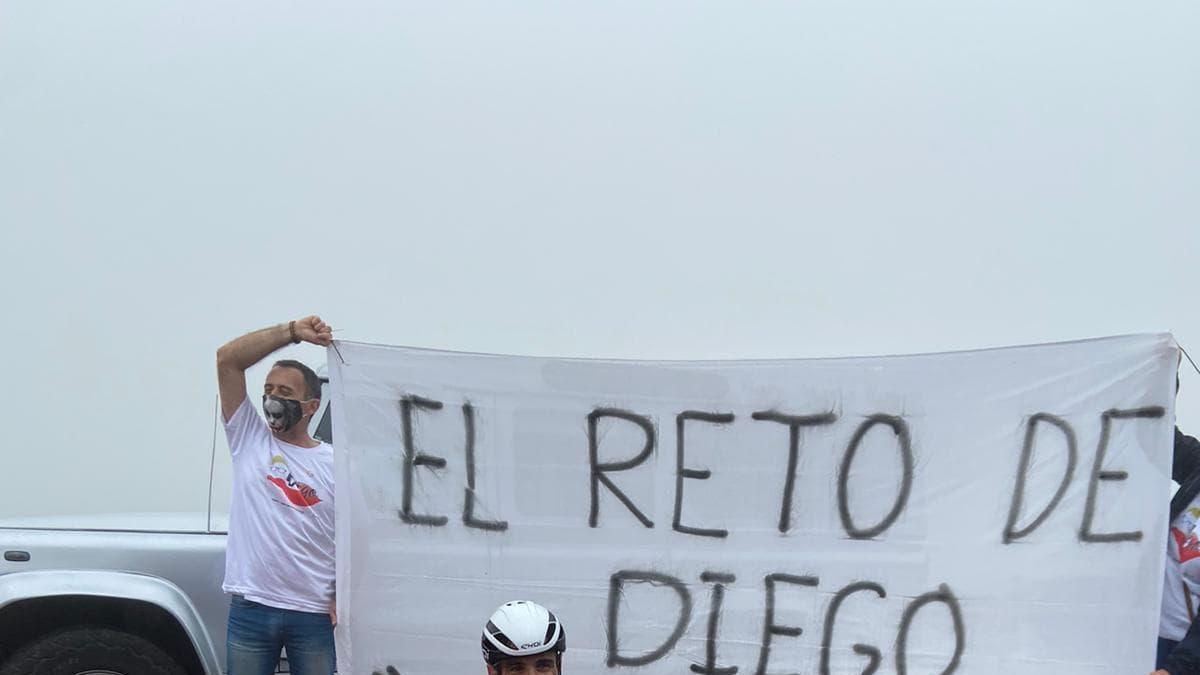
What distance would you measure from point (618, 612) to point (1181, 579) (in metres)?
1.62

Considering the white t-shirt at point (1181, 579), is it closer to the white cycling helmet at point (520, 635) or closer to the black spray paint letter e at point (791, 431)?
the black spray paint letter e at point (791, 431)

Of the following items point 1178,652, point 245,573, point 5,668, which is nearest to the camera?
point 1178,652

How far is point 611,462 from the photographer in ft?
13.9

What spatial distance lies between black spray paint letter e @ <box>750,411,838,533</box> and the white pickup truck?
5.41 feet

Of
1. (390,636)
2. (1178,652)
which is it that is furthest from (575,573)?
(1178,652)

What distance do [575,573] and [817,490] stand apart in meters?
0.75

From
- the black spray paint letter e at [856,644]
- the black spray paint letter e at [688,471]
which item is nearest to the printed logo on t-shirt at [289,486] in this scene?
the black spray paint letter e at [688,471]

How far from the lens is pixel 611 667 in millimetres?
4172

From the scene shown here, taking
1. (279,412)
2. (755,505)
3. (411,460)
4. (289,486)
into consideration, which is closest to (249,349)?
(279,412)

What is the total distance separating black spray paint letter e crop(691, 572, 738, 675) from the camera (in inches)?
163

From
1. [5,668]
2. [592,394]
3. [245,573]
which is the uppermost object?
[592,394]

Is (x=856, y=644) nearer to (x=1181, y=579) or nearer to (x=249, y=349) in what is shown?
(x=1181, y=579)

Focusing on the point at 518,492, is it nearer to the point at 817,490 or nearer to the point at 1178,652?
the point at 817,490

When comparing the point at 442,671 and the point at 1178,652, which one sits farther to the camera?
the point at 442,671
